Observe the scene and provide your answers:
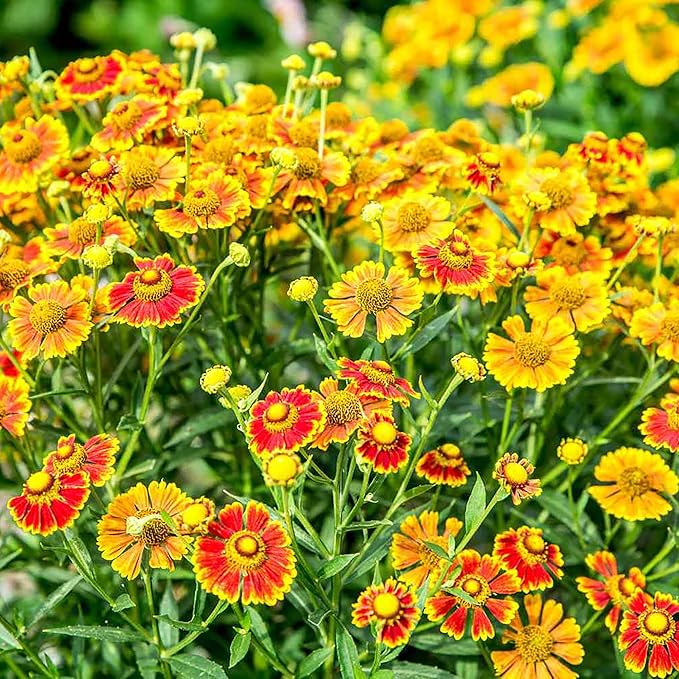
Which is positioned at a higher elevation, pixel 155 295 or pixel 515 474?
pixel 155 295

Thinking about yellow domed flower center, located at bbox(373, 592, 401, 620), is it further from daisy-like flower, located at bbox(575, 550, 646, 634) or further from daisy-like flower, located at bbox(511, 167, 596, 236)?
daisy-like flower, located at bbox(511, 167, 596, 236)

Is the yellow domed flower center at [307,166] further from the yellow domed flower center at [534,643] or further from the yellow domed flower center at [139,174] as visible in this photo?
the yellow domed flower center at [534,643]

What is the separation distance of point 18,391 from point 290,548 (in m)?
0.43

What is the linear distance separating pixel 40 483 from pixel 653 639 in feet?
2.32

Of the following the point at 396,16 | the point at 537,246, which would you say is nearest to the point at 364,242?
the point at 537,246

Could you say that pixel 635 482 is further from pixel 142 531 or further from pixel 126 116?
pixel 126 116

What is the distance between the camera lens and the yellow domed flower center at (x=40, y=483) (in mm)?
1055

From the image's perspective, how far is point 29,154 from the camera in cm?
137

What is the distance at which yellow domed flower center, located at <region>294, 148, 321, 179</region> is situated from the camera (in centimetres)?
132

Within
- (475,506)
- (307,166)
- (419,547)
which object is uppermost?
(307,166)

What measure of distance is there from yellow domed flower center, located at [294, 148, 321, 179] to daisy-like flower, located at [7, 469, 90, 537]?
0.51 metres

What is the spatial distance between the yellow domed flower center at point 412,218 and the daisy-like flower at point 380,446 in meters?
0.37

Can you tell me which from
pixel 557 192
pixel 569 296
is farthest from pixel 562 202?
pixel 569 296

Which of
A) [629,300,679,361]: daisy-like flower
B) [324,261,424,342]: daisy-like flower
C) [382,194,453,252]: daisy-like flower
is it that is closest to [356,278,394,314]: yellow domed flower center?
[324,261,424,342]: daisy-like flower
